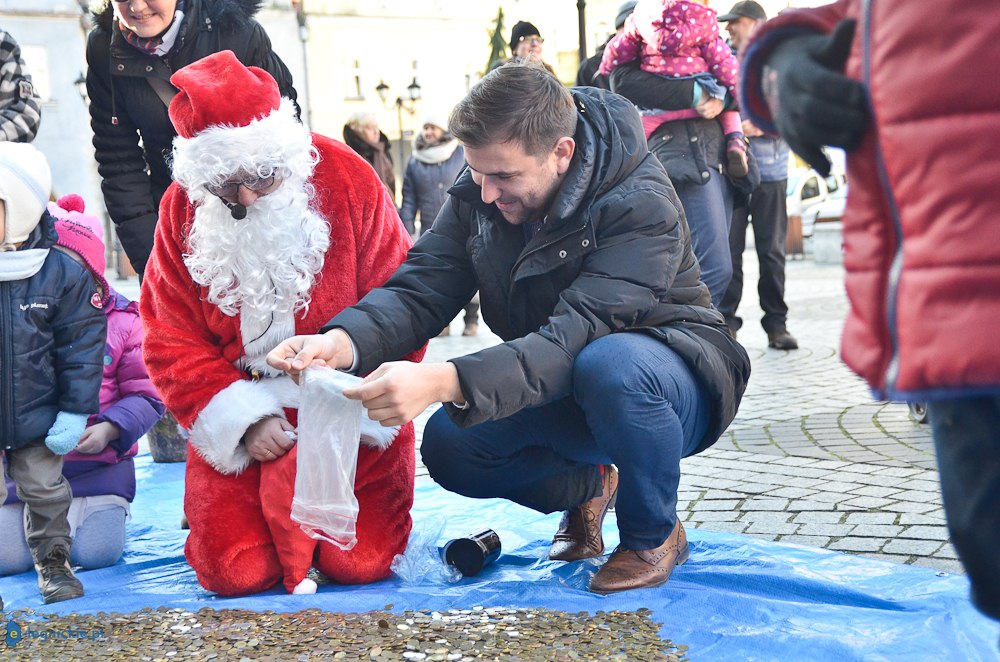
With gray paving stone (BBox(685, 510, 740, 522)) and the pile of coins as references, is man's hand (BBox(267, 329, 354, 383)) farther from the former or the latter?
gray paving stone (BBox(685, 510, 740, 522))

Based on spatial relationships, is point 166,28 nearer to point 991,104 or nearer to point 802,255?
point 991,104

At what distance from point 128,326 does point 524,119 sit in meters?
1.96

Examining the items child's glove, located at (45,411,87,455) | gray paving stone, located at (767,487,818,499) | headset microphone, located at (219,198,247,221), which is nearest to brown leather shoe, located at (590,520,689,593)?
gray paving stone, located at (767,487,818,499)

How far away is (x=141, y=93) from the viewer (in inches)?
157

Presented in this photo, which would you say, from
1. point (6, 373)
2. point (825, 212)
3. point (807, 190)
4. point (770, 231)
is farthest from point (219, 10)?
point (807, 190)

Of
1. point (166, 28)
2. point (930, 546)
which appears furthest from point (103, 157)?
point (930, 546)

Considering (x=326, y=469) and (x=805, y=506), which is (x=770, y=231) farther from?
(x=326, y=469)

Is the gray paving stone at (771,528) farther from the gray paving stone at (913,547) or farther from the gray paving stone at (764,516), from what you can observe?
the gray paving stone at (913,547)

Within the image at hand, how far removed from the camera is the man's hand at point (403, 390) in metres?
2.55

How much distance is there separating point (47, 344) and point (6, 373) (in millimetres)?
152

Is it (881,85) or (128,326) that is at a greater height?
(881,85)

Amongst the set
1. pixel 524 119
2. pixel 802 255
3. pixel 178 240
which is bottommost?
pixel 802 255

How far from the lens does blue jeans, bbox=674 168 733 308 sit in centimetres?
546

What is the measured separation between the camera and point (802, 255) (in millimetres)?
18969
